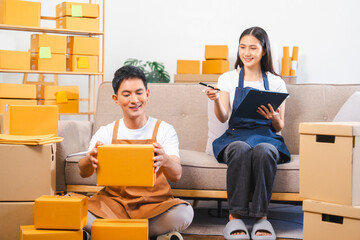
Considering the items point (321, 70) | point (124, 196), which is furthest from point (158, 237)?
point (321, 70)

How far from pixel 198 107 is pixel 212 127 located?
0.67 ft

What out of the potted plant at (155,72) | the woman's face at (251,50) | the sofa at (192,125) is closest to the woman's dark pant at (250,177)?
the sofa at (192,125)

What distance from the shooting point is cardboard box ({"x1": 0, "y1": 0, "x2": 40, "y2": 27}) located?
3.88 m

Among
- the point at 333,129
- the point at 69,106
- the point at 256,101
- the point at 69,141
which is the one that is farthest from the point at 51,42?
the point at 333,129

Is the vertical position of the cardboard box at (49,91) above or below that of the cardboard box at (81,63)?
below

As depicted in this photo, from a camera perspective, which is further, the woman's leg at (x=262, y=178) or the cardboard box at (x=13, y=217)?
the woman's leg at (x=262, y=178)

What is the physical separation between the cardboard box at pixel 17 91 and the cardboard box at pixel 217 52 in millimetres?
1620

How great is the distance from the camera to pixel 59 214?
1660mm

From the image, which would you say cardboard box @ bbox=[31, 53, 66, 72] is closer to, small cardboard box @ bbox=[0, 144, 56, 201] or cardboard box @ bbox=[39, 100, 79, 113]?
cardboard box @ bbox=[39, 100, 79, 113]

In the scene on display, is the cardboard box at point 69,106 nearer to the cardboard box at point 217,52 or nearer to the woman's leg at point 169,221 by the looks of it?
→ the cardboard box at point 217,52

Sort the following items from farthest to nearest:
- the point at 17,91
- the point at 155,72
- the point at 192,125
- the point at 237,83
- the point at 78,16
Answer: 1. the point at 155,72
2. the point at 78,16
3. the point at 17,91
4. the point at 192,125
5. the point at 237,83

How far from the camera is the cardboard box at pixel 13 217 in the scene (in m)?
1.95

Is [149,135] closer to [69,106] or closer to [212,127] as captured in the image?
[212,127]

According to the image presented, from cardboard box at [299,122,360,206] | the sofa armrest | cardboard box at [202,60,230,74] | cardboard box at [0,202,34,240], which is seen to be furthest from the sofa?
cardboard box at [202,60,230,74]
